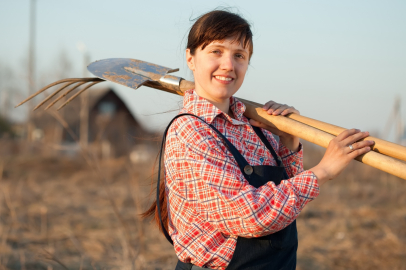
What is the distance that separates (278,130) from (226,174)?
0.54 meters

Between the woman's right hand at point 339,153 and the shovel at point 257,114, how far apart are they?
0.15ft

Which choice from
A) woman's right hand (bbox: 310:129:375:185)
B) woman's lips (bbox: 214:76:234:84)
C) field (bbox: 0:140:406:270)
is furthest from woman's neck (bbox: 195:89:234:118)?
field (bbox: 0:140:406:270)

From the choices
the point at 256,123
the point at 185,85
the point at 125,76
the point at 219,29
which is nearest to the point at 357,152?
the point at 256,123

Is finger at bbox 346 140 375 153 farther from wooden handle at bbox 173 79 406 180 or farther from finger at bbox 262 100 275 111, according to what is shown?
finger at bbox 262 100 275 111

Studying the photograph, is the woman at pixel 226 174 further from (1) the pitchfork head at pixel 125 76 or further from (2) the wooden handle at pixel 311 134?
(1) the pitchfork head at pixel 125 76

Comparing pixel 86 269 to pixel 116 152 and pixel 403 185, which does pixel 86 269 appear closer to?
pixel 403 185

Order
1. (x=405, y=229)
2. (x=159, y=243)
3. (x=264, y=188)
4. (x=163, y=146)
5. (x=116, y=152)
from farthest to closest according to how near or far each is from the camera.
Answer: (x=116, y=152)
(x=405, y=229)
(x=159, y=243)
(x=163, y=146)
(x=264, y=188)

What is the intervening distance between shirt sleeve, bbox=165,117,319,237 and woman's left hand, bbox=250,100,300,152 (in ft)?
1.33

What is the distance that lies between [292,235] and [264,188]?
0.37m

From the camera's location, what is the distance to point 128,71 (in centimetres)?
219

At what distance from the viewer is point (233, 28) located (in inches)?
67.2

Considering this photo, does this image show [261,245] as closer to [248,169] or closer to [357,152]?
[248,169]

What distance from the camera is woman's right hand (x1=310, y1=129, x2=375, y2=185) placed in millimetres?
1528

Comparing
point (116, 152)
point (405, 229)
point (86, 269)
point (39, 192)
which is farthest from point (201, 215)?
point (116, 152)
